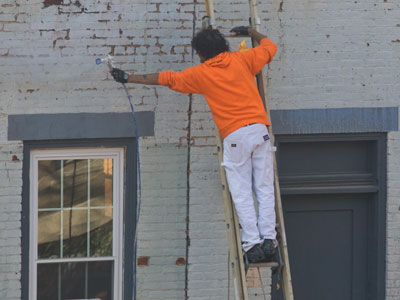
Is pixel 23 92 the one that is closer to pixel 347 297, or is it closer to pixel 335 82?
pixel 335 82

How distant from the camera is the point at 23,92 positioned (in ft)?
24.0

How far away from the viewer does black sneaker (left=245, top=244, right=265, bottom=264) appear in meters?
5.91

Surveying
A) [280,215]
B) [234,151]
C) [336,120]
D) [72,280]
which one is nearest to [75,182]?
[72,280]

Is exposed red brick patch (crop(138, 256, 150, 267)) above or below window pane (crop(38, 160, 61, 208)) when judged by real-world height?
below

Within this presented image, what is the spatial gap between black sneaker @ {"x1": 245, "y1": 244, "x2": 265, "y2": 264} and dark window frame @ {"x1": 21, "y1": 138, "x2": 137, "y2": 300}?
188 cm

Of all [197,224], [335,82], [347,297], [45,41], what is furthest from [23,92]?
[347,297]

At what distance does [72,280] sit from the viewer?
24.7ft

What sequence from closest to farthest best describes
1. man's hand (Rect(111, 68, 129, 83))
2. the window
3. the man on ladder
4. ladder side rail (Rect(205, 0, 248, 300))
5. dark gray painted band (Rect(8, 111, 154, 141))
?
ladder side rail (Rect(205, 0, 248, 300)), the man on ladder, man's hand (Rect(111, 68, 129, 83)), dark gray painted band (Rect(8, 111, 154, 141)), the window

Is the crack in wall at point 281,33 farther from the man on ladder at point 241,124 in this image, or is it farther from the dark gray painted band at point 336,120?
the man on ladder at point 241,124

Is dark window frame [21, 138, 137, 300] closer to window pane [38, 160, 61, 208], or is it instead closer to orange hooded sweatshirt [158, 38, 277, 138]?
window pane [38, 160, 61, 208]

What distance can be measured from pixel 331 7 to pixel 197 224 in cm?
264

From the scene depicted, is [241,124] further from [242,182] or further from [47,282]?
[47,282]

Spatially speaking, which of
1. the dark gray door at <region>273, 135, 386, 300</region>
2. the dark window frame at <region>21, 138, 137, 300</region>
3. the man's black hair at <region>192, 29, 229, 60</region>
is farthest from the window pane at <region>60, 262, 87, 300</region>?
the man's black hair at <region>192, 29, 229, 60</region>

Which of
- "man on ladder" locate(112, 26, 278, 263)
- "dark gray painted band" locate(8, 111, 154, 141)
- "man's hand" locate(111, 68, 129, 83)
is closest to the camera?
"man on ladder" locate(112, 26, 278, 263)
